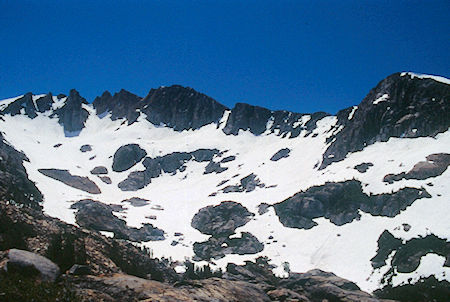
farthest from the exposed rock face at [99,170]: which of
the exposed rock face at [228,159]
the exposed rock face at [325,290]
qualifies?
the exposed rock face at [325,290]

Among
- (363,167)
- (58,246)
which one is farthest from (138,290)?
(363,167)

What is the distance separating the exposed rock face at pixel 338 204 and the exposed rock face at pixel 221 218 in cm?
938

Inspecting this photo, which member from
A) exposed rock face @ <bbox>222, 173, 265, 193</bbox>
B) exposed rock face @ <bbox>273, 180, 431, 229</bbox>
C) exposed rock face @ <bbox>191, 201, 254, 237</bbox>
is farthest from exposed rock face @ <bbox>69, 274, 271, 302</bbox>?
exposed rock face @ <bbox>222, 173, 265, 193</bbox>

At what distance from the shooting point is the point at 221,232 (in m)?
92.6

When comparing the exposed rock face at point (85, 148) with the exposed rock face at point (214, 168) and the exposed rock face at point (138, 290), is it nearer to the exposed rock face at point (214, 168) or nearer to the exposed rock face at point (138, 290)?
the exposed rock face at point (214, 168)

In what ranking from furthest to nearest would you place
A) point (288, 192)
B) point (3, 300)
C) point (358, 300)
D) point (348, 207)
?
point (288, 192) < point (348, 207) < point (358, 300) < point (3, 300)

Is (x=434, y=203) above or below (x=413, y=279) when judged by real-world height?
above

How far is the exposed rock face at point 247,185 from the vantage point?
398 ft

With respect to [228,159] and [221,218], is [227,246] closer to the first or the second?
[221,218]

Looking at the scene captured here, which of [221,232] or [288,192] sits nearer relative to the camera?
[221,232]

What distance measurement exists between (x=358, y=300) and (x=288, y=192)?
227 ft

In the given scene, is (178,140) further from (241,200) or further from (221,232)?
(221,232)

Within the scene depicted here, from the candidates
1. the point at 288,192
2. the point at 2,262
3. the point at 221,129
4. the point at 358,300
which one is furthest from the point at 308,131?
the point at 2,262

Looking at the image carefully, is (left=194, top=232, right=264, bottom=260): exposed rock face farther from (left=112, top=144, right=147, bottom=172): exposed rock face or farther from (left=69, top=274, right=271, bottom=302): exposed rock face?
(left=112, top=144, right=147, bottom=172): exposed rock face
